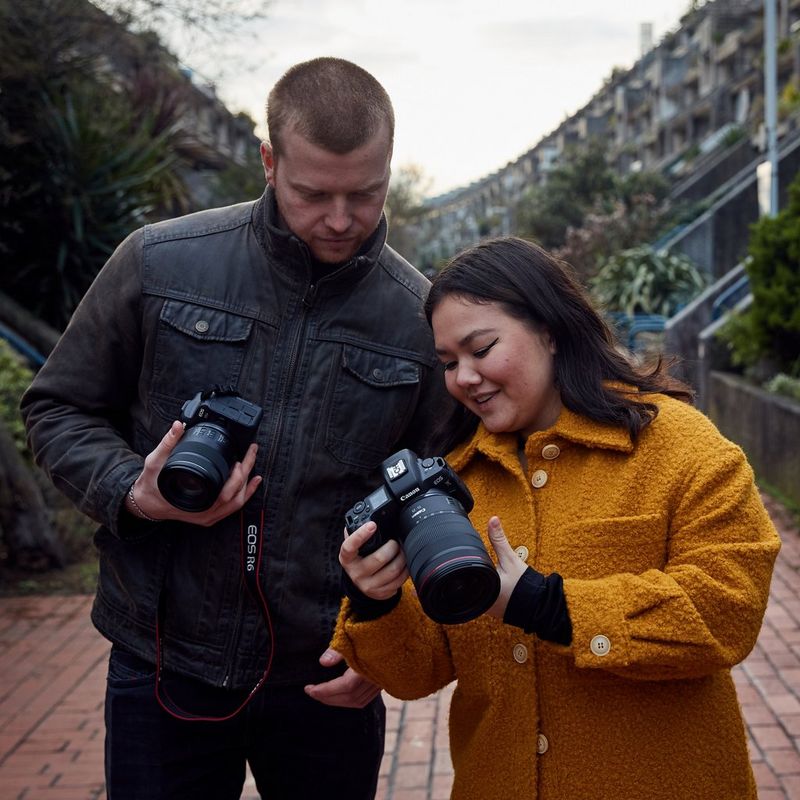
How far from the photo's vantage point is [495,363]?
2023mm

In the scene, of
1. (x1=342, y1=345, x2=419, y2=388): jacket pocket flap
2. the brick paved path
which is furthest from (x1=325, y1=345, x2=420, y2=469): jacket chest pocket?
the brick paved path

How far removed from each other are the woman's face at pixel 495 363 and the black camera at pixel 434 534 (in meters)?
0.23

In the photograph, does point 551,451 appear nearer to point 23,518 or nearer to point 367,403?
point 367,403

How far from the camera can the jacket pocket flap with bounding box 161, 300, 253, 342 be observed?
2.31 m

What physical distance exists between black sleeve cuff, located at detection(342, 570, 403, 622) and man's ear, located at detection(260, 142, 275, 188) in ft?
2.99

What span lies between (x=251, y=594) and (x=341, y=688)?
0.27 meters

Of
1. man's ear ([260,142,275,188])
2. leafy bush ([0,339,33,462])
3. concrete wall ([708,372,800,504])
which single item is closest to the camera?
man's ear ([260,142,275,188])

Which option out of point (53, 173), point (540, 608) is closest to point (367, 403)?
point (540, 608)

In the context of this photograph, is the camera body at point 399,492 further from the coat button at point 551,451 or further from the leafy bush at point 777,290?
the leafy bush at point 777,290

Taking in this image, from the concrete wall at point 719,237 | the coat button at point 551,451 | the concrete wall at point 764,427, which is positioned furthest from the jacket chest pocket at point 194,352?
the concrete wall at point 719,237

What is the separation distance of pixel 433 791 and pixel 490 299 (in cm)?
263

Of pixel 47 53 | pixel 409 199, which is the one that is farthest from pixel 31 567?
pixel 409 199

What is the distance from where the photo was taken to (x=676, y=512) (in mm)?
1903

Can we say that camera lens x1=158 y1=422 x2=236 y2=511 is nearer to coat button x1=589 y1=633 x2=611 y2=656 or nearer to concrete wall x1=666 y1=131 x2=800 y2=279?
coat button x1=589 y1=633 x2=611 y2=656
